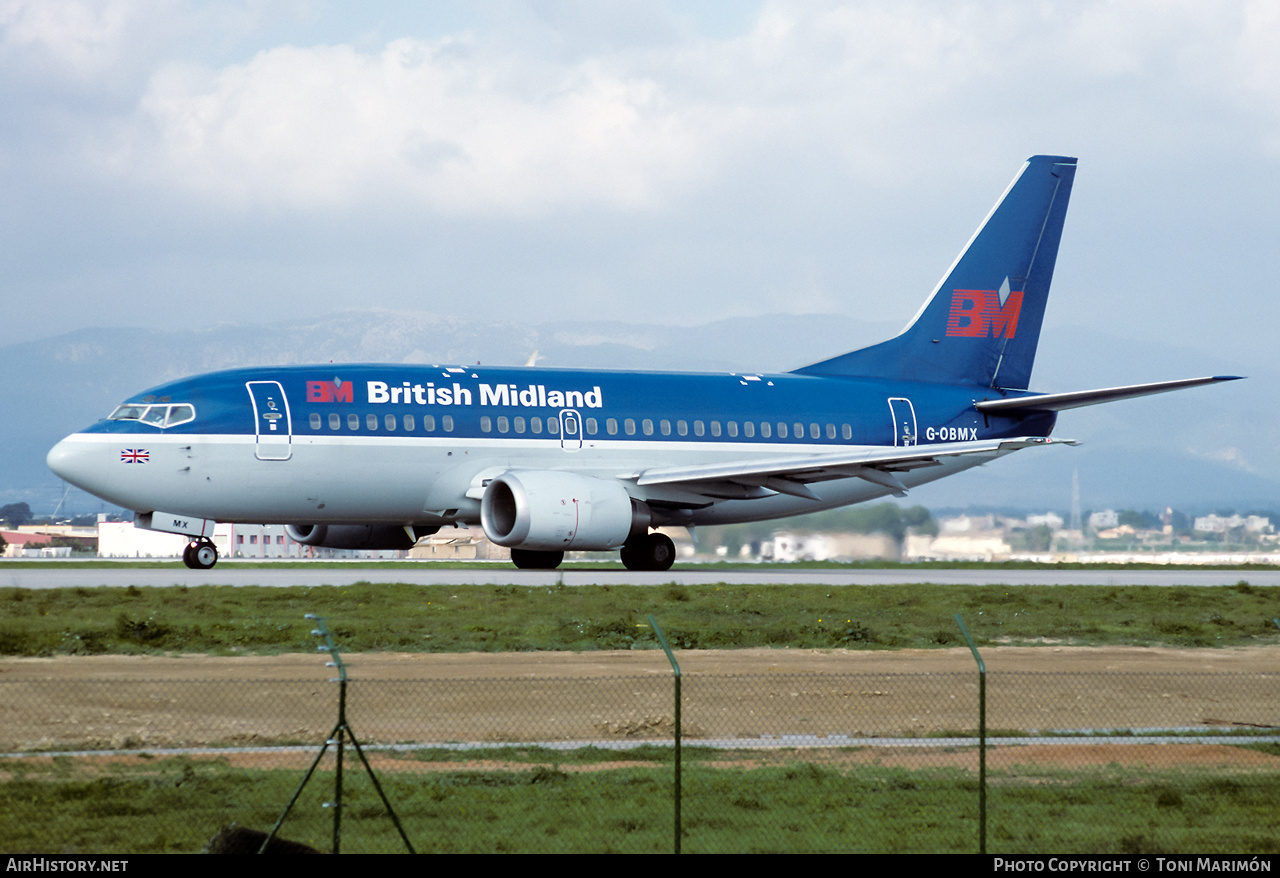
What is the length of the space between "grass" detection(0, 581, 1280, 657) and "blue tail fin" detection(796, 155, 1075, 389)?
12382 mm

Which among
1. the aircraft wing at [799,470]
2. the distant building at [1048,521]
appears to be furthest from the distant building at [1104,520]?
the aircraft wing at [799,470]

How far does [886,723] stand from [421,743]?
6.62 metres

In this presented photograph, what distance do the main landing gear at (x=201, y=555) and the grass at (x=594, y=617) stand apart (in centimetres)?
603

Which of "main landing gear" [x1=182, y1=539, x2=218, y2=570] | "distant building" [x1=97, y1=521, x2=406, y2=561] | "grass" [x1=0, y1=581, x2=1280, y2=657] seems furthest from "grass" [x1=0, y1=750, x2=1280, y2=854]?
"distant building" [x1=97, y1=521, x2=406, y2=561]

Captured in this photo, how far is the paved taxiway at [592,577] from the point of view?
1368 inches

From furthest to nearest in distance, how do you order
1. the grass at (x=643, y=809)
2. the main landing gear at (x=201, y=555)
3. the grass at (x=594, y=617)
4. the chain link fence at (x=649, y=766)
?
the main landing gear at (x=201, y=555)
the grass at (x=594, y=617)
the chain link fence at (x=649, y=766)
the grass at (x=643, y=809)

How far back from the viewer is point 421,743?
653 inches

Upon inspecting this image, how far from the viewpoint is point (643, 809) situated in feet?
44.5

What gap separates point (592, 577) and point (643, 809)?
76.5 ft

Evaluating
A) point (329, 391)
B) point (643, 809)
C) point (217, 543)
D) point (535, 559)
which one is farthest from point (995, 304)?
point (217, 543)

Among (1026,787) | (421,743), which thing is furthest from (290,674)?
(1026,787)

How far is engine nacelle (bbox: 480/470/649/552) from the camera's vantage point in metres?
35.8

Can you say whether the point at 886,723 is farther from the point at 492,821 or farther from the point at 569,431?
the point at 569,431

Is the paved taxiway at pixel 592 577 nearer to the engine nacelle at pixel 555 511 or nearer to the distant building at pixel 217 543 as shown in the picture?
the engine nacelle at pixel 555 511
